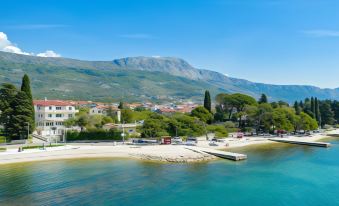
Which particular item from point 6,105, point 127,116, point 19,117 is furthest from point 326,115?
point 6,105

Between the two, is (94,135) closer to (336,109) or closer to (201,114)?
(201,114)

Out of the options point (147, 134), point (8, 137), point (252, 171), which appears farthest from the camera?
Answer: point (147, 134)

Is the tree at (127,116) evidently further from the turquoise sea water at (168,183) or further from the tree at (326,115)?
the tree at (326,115)

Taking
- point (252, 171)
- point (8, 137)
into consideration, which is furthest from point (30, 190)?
point (8, 137)

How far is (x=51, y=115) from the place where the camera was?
7825cm

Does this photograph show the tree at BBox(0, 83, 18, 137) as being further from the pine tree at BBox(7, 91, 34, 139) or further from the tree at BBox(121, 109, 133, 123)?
the tree at BBox(121, 109, 133, 123)

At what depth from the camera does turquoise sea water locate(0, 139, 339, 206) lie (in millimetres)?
28547

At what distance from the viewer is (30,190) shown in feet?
99.6

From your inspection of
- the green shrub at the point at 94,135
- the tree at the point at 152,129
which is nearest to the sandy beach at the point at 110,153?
the tree at the point at 152,129

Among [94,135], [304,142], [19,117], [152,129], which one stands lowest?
[304,142]

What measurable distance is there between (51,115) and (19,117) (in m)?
19.8

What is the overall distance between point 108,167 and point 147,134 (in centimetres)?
2196

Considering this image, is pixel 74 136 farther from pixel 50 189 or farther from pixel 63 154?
pixel 50 189

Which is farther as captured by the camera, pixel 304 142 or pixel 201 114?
pixel 201 114
